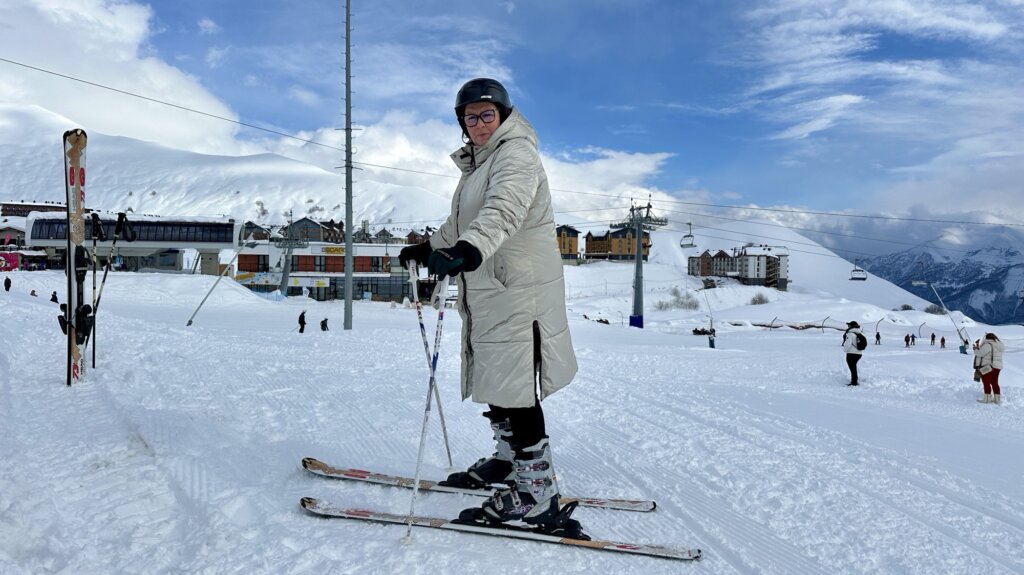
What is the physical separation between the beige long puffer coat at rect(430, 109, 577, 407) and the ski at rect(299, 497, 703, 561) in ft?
1.77

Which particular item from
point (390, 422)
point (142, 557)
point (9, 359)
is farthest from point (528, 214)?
point (9, 359)

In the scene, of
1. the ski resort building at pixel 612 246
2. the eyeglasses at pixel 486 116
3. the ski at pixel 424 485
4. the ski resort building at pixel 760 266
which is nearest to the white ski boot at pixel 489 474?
the ski at pixel 424 485

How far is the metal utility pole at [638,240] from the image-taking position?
110ft

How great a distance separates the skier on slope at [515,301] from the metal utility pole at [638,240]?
3104 cm

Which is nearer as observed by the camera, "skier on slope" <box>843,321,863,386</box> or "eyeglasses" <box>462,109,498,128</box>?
"eyeglasses" <box>462,109,498,128</box>

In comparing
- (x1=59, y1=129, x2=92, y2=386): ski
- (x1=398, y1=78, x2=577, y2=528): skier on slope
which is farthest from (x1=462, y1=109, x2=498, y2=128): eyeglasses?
(x1=59, y1=129, x2=92, y2=386): ski

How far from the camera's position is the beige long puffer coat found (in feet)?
8.09

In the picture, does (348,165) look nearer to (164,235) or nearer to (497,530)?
(497,530)

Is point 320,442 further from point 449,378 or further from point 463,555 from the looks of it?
point 449,378

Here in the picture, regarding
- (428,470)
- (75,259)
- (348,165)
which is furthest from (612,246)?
(428,470)

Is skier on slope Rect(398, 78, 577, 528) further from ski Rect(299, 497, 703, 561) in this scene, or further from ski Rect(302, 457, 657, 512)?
ski Rect(302, 457, 657, 512)

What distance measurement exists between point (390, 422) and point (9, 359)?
4.42m

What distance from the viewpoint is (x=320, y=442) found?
12.6 feet

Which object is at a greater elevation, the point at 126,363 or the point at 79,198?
the point at 79,198
